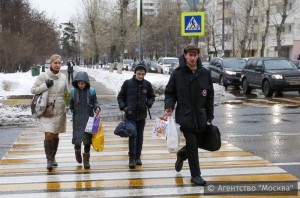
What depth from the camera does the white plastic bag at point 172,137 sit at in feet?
23.5

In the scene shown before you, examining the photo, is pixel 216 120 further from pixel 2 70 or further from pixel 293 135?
pixel 2 70

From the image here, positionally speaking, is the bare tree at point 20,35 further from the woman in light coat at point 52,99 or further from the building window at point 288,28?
the woman in light coat at point 52,99

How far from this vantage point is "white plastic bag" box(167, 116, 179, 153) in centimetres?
715

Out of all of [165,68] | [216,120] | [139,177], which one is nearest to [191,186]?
[139,177]

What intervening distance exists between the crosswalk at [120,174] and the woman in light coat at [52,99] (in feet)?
1.49

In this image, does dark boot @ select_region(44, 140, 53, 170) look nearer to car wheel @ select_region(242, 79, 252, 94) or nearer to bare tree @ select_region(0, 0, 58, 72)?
car wheel @ select_region(242, 79, 252, 94)

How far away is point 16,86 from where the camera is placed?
1111 inches

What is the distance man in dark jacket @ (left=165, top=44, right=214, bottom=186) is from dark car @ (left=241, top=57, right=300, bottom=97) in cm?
1537

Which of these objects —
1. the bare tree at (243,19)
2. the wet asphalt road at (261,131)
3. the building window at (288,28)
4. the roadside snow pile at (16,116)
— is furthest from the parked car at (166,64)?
the roadside snow pile at (16,116)

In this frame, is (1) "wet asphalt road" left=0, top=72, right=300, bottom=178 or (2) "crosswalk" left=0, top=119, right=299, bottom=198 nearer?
(2) "crosswalk" left=0, top=119, right=299, bottom=198

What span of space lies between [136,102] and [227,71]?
2070 cm

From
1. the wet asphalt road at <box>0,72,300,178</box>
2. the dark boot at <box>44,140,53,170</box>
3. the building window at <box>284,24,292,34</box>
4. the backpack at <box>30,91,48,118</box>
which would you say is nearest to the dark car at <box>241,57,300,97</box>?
the wet asphalt road at <box>0,72,300,178</box>

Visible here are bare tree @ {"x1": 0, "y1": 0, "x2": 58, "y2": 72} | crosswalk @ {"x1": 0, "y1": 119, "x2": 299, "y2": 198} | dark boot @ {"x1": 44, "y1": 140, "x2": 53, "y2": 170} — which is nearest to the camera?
crosswalk @ {"x1": 0, "y1": 119, "x2": 299, "y2": 198}

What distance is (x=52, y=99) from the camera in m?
8.14
